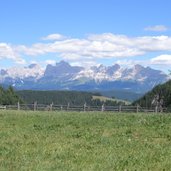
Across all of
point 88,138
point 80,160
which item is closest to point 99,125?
point 88,138

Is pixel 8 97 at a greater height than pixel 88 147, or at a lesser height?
greater

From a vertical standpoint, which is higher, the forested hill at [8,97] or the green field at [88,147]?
the forested hill at [8,97]

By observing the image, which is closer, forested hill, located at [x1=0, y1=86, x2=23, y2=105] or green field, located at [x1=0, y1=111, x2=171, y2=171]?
green field, located at [x1=0, y1=111, x2=171, y2=171]

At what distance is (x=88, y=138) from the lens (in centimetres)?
2395

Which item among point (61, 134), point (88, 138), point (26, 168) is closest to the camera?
point (26, 168)

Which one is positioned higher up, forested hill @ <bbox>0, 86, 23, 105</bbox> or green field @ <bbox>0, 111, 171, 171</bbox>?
forested hill @ <bbox>0, 86, 23, 105</bbox>

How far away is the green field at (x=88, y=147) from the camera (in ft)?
56.6

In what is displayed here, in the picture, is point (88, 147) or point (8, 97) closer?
point (88, 147)

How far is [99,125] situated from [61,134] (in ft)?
15.5

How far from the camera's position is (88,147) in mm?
21125

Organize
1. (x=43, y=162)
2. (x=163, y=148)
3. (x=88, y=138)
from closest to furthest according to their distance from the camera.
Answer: (x=43, y=162)
(x=163, y=148)
(x=88, y=138)

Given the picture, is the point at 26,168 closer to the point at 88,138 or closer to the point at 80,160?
the point at 80,160

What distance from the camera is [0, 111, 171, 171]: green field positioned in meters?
17.3

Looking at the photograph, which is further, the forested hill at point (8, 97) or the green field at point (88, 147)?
the forested hill at point (8, 97)
